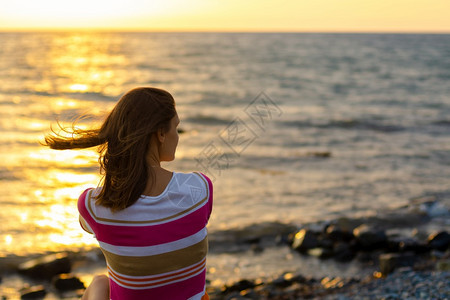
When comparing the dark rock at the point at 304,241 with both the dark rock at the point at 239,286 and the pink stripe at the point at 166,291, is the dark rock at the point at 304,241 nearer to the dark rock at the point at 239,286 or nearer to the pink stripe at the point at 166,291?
the dark rock at the point at 239,286

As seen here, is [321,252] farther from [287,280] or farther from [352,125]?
[352,125]

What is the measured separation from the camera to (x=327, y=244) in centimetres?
699

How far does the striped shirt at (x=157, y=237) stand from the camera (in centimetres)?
184

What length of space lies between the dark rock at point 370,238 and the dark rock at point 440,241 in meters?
0.67

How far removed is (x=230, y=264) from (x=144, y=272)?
15.6ft

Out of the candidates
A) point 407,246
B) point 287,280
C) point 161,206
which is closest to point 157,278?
point 161,206

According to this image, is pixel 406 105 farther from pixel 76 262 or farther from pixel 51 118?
pixel 76 262

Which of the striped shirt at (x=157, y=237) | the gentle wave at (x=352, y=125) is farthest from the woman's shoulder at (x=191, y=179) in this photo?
the gentle wave at (x=352, y=125)

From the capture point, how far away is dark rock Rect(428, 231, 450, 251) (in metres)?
6.85

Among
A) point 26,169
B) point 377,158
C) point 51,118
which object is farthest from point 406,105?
point 26,169

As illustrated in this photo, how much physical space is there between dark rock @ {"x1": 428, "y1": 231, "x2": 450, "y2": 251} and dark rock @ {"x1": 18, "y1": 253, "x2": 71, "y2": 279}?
540 cm

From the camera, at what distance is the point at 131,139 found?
1838 millimetres

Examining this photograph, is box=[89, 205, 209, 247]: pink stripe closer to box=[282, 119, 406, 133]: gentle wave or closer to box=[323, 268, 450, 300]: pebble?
box=[323, 268, 450, 300]: pebble

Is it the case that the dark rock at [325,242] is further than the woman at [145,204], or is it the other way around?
the dark rock at [325,242]
